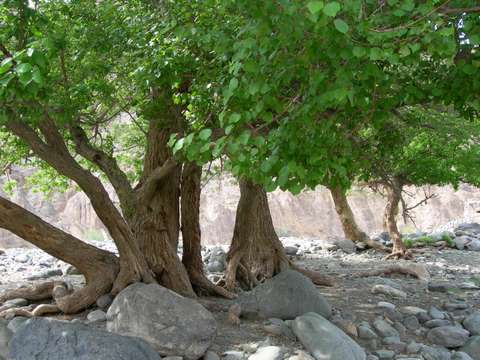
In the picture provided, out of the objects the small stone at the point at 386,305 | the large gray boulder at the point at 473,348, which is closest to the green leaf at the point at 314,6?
the large gray boulder at the point at 473,348

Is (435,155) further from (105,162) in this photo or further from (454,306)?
(105,162)

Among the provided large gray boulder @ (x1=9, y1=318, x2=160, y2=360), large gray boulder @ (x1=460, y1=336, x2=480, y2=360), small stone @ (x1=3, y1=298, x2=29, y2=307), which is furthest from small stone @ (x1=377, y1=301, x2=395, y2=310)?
small stone @ (x1=3, y1=298, x2=29, y2=307)

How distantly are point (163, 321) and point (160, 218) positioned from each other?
2.45 m

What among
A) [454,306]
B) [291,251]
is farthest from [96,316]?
[291,251]

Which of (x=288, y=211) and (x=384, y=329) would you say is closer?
(x=384, y=329)

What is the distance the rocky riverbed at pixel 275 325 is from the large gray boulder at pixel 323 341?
0.04 feet

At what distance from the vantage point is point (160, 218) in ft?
26.8

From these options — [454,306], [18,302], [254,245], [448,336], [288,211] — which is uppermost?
[288,211]

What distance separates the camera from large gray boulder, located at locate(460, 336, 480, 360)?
22.6ft

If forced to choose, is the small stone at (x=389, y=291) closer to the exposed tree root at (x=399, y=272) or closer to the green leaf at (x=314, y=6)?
the exposed tree root at (x=399, y=272)

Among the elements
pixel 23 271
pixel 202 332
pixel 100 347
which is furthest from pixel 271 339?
pixel 23 271

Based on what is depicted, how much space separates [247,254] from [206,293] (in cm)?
166

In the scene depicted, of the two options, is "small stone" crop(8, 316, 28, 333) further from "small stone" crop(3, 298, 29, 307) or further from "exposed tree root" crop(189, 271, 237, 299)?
"exposed tree root" crop(189, 271, 237, 299)

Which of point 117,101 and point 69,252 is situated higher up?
point 117,101
